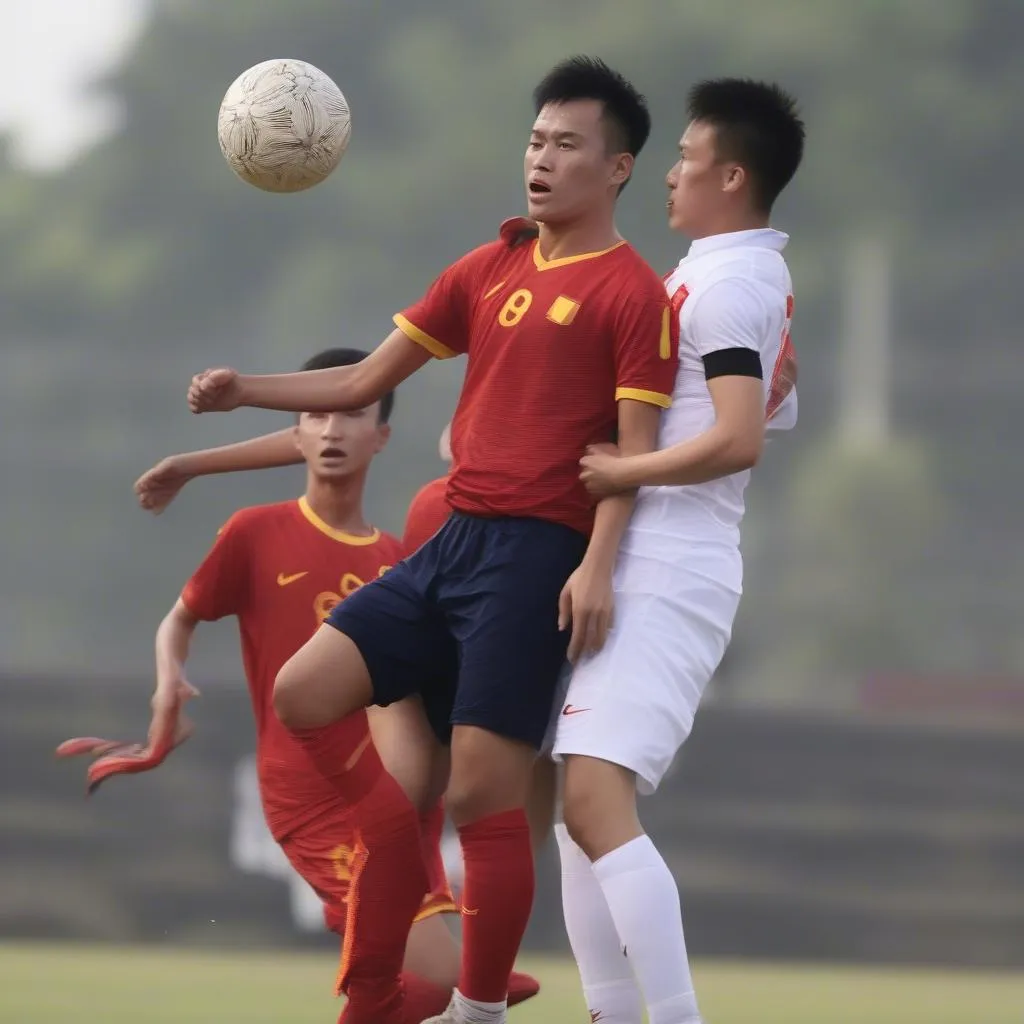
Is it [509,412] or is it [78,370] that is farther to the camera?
[78,370]

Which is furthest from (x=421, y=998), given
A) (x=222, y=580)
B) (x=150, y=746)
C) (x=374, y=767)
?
(x=222, y=580)

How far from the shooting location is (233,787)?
31.0 feet

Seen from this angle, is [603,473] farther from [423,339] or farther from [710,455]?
[423,339]

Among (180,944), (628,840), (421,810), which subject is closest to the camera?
(628,840)

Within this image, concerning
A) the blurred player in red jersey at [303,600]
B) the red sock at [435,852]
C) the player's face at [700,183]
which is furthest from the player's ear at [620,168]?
the red sock at [435,852]

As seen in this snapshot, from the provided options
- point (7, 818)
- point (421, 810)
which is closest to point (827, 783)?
point (7, 818)

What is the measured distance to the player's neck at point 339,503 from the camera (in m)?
6.08

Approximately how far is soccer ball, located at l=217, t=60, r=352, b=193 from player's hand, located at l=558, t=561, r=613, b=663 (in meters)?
1.23

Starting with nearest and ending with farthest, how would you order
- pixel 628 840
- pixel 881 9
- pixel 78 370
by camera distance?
pixel 628 840, pixel 78 370, pixel 881 9

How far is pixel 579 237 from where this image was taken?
484 centimetres

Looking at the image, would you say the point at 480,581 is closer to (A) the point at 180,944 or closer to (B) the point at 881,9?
(A) the point at 180,944

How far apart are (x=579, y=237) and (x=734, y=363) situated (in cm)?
48

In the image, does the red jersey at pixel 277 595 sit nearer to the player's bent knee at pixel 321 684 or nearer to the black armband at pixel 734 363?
the player's bent knee at pixel 321 684

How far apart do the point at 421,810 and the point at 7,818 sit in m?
4.61
